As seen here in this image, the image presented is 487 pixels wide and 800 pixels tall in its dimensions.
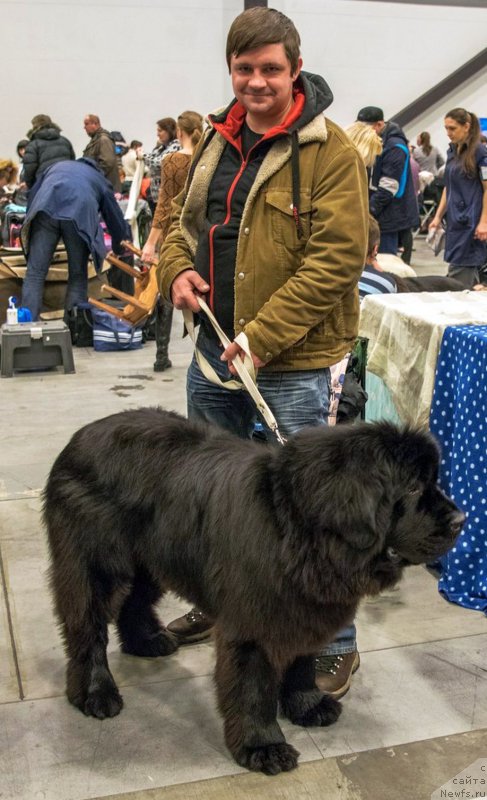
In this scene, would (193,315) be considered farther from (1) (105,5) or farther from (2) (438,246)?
(1) (105,5)

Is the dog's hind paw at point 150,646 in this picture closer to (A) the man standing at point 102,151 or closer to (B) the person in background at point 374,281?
(B) the person in background at point 374,281

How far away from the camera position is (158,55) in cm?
1680

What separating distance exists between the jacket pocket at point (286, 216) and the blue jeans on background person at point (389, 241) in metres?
5.96

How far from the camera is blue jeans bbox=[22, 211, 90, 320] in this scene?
311 inches

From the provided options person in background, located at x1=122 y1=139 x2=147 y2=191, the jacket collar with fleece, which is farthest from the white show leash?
person in background, located at x1=122 y1=139 x2=147 y2=191

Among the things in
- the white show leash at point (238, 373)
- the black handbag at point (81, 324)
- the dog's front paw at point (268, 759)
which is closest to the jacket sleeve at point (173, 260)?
the white show leash at point (238, 373)

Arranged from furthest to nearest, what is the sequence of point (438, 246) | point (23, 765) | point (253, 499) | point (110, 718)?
1. point (438, 246)
2. point (110, 718)
3. point (23, 765)
4. point (253, 499)

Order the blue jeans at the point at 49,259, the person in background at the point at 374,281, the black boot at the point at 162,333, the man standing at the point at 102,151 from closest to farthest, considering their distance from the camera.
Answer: the person in background at the point at 374,281 < the black boot at the point at 162,333 < the blue jeans at the point at 49,259 < the man standing at the point at 102,151

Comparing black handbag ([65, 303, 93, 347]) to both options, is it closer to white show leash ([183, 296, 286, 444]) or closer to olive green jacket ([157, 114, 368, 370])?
white show leash ([183, 296, 286, 444])

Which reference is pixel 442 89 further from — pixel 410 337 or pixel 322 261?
pixel 322 261

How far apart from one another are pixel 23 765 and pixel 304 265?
1.63m

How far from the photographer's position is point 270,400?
270 cm

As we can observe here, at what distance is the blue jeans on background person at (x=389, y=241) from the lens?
8344 mm

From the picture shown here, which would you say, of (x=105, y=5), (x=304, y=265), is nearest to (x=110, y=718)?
(x=304, y=265)
